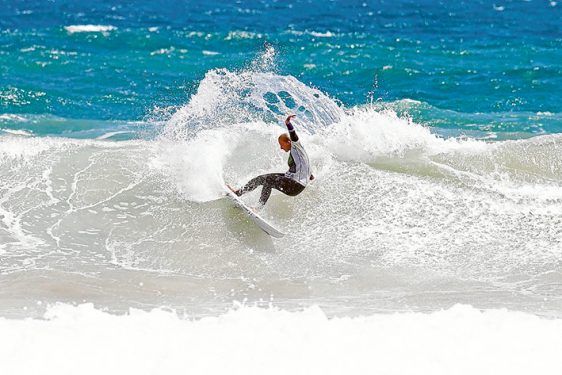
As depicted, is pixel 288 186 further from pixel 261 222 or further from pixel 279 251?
pixel 279 251

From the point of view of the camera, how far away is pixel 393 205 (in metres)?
12.6

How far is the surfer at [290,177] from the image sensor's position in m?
11.7

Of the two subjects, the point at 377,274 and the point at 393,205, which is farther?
the point at 393,205

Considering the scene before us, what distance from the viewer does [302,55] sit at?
86.0 feet

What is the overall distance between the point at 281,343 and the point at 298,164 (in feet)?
13.0

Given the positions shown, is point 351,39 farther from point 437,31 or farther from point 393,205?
point 393,205

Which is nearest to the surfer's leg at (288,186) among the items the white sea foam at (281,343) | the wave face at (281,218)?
the wave face at (281,218)

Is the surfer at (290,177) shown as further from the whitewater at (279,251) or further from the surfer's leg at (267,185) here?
the whitewater at (279,251)

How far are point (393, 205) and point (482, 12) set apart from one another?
2195 centimetres

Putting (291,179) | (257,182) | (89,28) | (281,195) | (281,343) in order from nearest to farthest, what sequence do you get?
(281,343)
(291,179)
(257,182)
(281,195)
(89,28)

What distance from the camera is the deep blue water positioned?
68.7 ft

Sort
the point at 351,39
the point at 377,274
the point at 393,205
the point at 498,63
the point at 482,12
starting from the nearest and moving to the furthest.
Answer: the point at 377,274 → the point at 393,205 → the point at 498,63 → the point at 351,39 → the point at 482,12

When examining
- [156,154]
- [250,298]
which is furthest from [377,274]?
[156,154]

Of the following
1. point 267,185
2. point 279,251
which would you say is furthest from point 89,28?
point 279,251
